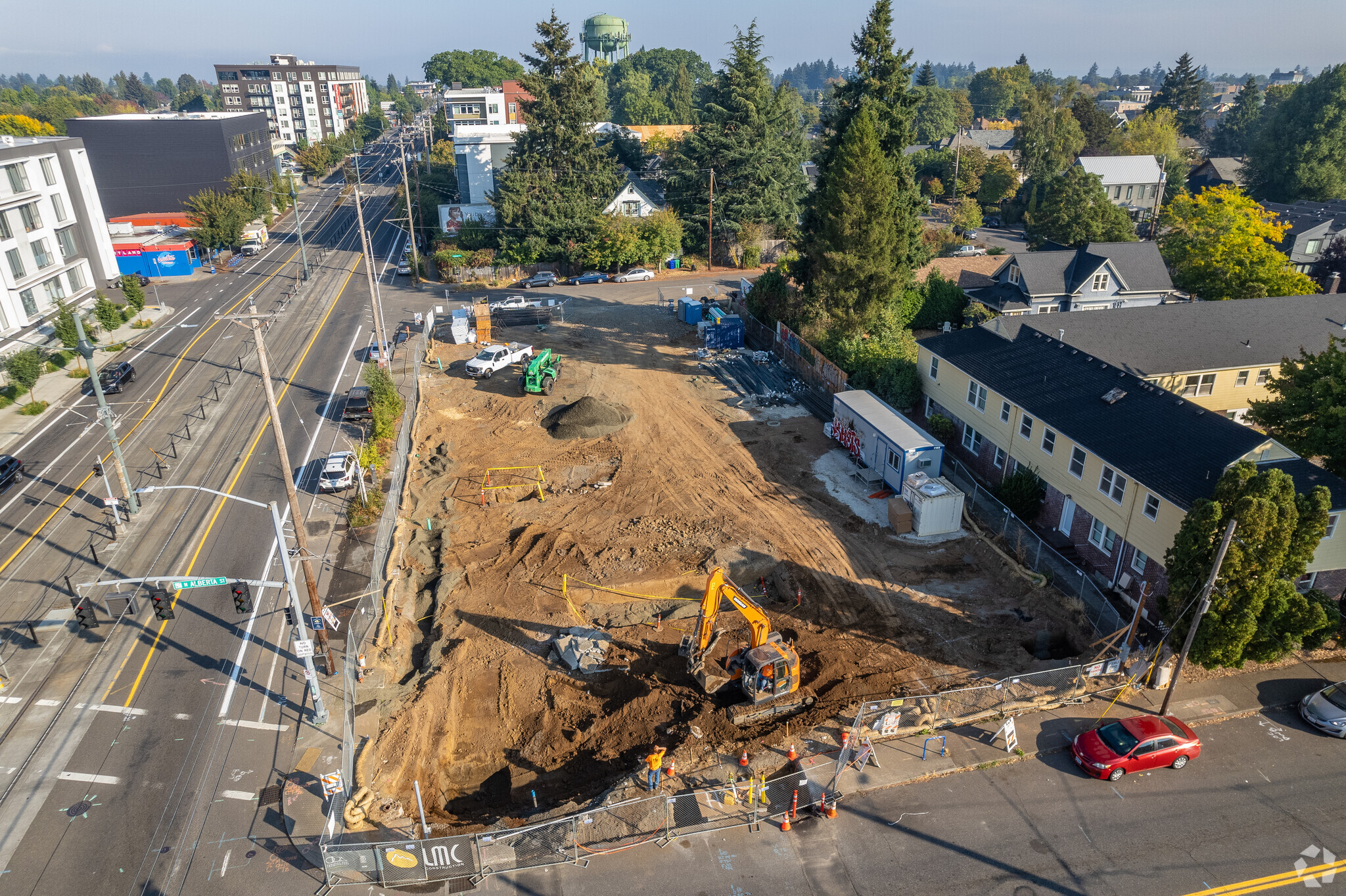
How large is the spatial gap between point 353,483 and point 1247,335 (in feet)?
149

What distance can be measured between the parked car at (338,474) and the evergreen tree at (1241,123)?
5967 inches

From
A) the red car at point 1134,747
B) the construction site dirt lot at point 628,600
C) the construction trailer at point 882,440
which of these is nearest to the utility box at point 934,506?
the construction site dirt lot at point 628,600

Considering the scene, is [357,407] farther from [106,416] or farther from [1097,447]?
[1097,447]

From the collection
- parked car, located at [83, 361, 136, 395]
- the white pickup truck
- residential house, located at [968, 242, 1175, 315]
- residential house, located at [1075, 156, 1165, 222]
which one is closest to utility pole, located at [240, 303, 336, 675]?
the white pickup truck

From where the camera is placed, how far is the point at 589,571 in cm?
2995

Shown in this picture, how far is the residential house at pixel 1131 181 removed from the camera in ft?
313

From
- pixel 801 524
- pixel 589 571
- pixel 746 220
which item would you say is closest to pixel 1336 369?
pixel 801 524

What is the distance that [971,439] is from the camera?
37.7 metres

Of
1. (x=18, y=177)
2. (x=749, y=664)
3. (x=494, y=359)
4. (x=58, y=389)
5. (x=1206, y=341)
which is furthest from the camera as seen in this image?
(x=18, y=177)

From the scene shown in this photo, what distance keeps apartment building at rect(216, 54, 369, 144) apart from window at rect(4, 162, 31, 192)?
115151 mm

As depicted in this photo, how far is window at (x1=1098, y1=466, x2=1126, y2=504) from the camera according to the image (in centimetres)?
2752

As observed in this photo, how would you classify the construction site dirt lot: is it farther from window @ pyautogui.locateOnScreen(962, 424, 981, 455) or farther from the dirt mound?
window @ pyautogui.locateOnScreen(962, 424, 981, 455)

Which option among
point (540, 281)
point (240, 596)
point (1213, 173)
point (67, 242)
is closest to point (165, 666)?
point (240, 596)

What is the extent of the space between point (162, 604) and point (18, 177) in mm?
52366
